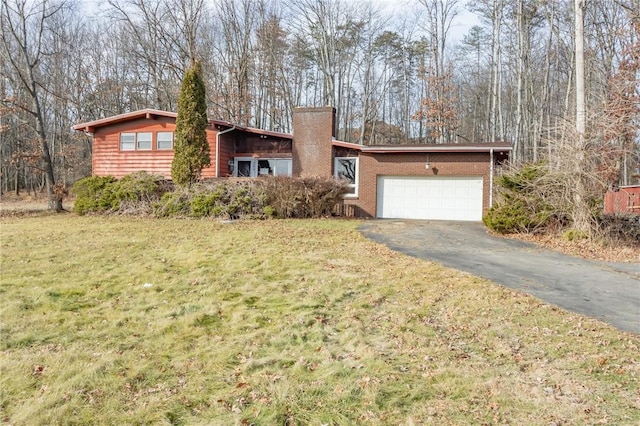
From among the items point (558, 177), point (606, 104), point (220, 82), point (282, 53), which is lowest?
point (558, 177)

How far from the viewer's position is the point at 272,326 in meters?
4.82

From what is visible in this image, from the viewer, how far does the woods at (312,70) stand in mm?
25438

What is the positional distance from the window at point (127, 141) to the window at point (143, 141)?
21 cm

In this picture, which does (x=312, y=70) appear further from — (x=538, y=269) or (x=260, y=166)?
(x=538, y=269)

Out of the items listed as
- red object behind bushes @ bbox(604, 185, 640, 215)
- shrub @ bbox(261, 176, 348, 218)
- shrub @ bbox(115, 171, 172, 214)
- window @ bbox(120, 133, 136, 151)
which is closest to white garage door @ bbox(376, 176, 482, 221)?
shrub @ bbox(261, 176, 348, 218)

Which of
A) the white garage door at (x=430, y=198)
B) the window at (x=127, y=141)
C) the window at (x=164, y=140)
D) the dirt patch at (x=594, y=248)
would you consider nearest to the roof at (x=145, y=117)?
the window at (x=127, y=141)

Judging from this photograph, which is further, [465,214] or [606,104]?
[465,214]

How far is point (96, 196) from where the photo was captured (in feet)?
56.0

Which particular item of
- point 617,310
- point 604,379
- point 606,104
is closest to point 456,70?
point 606,104

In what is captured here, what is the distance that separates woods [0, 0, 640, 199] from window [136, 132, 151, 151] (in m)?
7.78

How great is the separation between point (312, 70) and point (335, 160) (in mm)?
16575

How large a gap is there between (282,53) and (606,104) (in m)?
22.8

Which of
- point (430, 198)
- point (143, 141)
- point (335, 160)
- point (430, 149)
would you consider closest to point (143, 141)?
point (143, 141)

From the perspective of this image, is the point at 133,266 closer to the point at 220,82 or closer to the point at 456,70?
the point at 220,82
